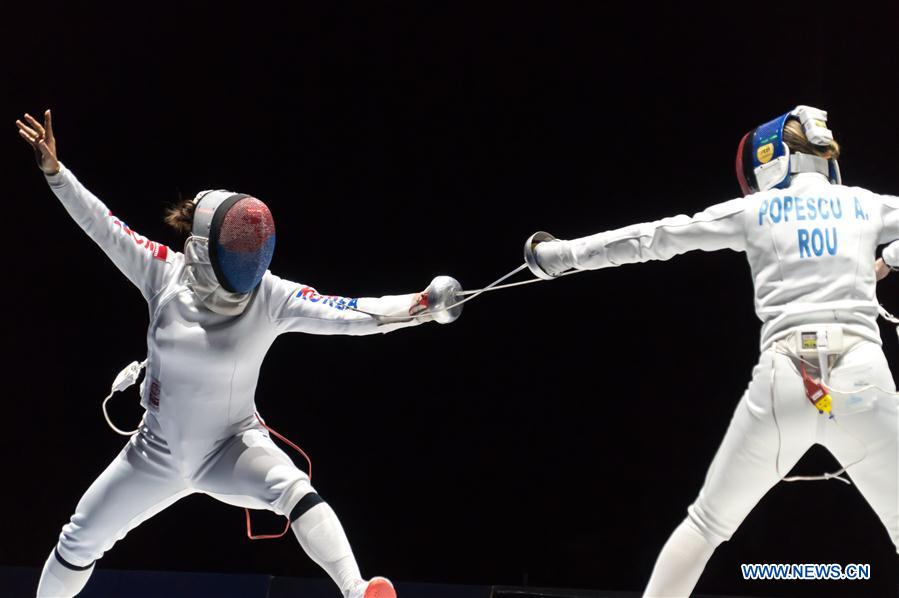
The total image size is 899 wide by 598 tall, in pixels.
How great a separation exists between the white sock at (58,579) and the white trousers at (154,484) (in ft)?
0.10

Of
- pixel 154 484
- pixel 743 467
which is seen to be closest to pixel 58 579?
pixel 154 484

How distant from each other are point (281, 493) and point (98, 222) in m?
0.94

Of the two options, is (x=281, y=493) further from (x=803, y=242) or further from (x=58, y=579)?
(x=803, y=242)

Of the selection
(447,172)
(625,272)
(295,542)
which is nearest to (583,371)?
(625,272)

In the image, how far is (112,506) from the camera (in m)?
2.80

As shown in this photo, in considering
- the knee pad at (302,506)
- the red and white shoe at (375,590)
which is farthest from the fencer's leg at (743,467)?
the knee pad at (302,506)

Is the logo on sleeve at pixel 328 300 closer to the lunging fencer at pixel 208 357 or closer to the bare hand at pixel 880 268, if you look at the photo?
the lunging fencer at pixel 208 357

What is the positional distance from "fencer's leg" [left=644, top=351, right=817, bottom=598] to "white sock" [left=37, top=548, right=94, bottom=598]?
1.60m

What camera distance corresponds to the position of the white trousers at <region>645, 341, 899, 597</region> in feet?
7.50

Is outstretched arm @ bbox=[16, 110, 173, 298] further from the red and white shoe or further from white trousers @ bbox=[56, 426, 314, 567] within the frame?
the red and white shoe

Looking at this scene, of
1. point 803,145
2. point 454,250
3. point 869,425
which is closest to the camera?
point 869,425

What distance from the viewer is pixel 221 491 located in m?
2.84

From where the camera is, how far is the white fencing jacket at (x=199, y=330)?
2803 mm

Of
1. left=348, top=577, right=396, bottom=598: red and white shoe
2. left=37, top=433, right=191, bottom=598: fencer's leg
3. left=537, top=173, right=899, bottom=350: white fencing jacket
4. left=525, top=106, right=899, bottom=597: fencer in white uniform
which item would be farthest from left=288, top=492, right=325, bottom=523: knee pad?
left=537, top=173, right=899, bottom=350: white fencing jacket
